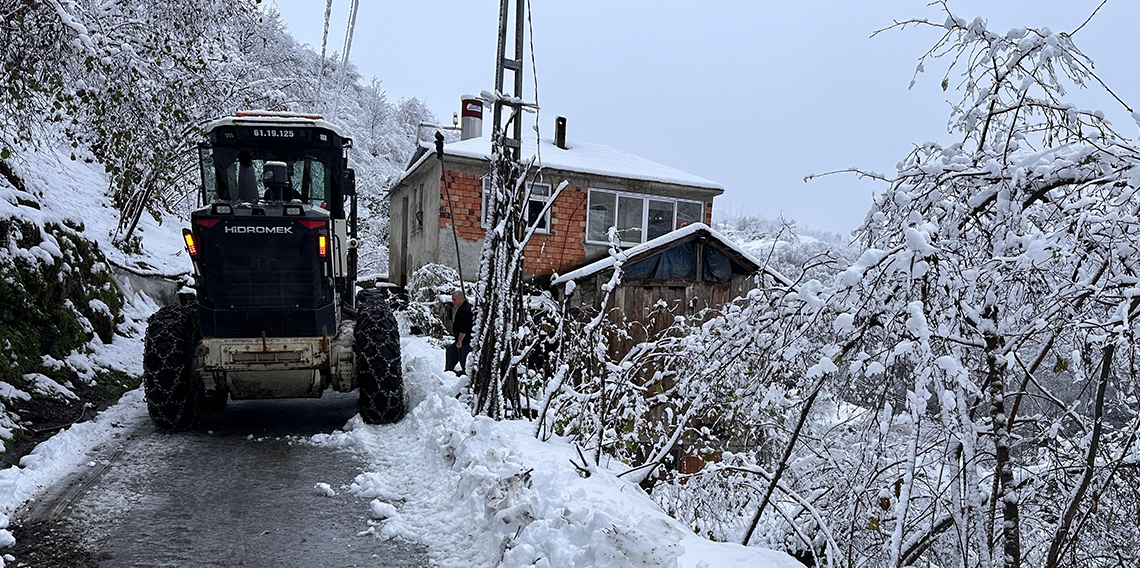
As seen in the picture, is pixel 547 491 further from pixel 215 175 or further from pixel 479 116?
pixel 479 116

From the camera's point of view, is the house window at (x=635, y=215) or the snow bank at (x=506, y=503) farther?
the house window at (x=635, y=215)

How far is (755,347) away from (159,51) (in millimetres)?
7949

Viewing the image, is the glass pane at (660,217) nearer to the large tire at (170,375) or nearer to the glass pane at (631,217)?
the glass pane at (631,217)

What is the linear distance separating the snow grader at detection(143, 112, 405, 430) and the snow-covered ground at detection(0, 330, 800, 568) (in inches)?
23.4

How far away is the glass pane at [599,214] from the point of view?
62.4ft

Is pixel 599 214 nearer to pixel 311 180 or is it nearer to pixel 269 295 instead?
pixel 311 180

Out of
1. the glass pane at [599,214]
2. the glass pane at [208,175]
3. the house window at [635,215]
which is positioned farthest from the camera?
the house window at [635,215]

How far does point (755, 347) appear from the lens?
3.52m

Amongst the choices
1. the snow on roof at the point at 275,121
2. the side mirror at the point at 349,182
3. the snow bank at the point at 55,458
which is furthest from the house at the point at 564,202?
the snow bank at the point at 55,458

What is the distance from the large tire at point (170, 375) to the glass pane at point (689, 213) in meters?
14.4

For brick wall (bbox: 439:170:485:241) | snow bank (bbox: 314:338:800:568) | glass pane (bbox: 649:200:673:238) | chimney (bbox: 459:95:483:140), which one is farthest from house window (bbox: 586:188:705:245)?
snow bank (bbox: 314:338:800:568)

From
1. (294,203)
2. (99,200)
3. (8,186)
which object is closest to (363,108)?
(99,200)

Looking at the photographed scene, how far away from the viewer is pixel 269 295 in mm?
6906

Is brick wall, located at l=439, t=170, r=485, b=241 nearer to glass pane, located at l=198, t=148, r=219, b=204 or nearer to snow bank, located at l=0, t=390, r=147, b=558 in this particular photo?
glass pane, located at l=198, t=148, r=219, b=204
